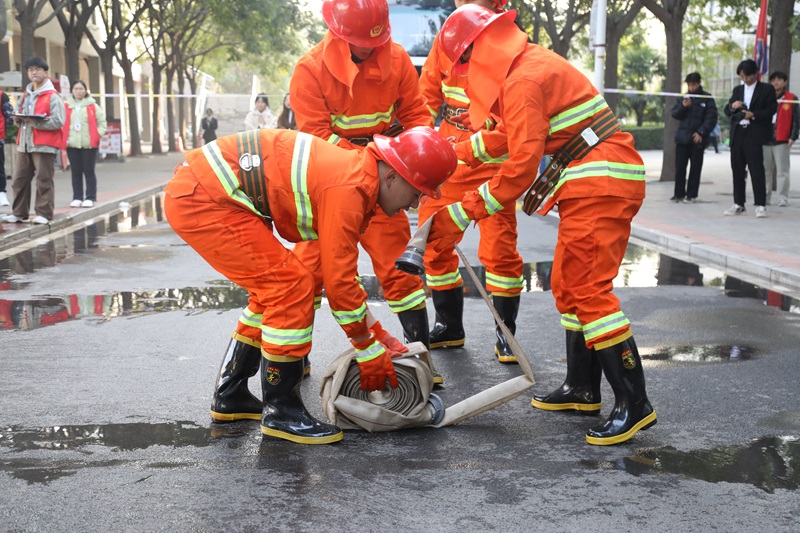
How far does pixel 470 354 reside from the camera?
5961 millimetres

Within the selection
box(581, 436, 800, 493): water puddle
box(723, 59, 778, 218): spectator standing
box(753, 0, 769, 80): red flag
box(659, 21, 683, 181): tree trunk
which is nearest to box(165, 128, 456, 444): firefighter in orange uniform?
box(581, 436, 800, 493): water puddle

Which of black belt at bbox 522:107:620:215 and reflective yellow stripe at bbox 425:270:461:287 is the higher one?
black belt at bbox 522:107:620:215

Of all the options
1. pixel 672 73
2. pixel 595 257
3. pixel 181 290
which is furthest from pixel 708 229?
pixel 672 73

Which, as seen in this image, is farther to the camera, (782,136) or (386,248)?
(782,136)

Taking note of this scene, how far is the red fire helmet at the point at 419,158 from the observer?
3.93m

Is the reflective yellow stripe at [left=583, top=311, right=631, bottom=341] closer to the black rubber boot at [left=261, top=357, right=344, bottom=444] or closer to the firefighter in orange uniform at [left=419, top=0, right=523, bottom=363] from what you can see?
the black rubber boot at [left=261, top=357, right=344, bottom=444]

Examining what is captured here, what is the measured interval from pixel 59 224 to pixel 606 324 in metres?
9.80

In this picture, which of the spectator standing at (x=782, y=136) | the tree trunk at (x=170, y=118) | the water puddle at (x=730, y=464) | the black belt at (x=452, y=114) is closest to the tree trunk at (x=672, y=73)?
the spectator standing at (x=782, y=136)

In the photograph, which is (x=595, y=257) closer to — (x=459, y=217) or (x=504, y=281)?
(x=459, y=217)

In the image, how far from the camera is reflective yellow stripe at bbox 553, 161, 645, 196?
429 centimetres

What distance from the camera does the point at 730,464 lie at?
3.96m

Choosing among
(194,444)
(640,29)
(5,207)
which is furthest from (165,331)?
(640,29)

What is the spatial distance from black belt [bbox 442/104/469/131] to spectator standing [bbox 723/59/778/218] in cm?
820

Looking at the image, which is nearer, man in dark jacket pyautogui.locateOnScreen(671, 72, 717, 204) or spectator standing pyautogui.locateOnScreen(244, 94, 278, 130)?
man in dark jacket pyautogui.locateOnScreen(671, 72, 717, 204)
